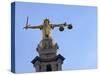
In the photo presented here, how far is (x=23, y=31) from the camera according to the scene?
1.62 metres

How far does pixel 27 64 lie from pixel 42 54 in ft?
0.44

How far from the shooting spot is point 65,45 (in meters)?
1.75

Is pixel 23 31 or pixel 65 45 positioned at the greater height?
pixel 23 31

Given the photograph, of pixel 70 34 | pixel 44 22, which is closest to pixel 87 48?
pixel 70 34

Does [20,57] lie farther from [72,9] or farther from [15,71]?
[72,9]

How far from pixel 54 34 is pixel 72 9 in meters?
0.25

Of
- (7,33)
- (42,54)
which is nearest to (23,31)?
(7,33)

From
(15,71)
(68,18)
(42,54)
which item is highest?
(68,18)

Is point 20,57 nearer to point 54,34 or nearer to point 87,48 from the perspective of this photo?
point 54,34

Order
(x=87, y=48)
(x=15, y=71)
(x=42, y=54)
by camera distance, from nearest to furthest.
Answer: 1. (x=15, y=71)
2. (x=42, y=54)
3. (x=87, y=48)

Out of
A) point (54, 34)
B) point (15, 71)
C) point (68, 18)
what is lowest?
point (15, 71)

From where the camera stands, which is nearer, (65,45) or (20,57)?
(20,57)

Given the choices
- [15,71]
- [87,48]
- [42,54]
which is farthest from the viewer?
[87,48]

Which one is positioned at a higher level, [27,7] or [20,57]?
[27,7]
